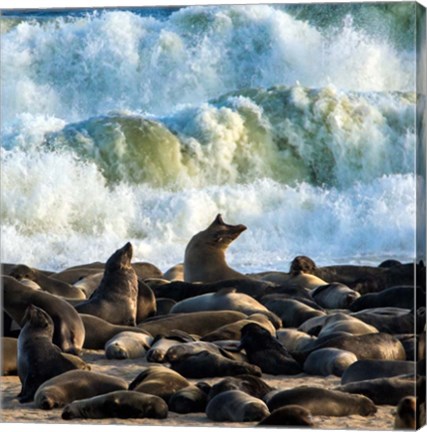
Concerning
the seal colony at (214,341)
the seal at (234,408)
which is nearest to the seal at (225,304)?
the seal colony at (214,341)

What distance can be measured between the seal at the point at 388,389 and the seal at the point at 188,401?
3.93 feet

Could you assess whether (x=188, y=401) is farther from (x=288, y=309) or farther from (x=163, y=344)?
(x=288, y=309)

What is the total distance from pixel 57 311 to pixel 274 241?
202cm

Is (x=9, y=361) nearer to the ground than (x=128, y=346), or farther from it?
nearer to the ground

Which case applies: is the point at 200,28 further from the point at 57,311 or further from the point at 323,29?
the point at 57,311

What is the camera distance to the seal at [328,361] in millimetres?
13070

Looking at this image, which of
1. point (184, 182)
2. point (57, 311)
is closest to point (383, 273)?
point (184, 182)

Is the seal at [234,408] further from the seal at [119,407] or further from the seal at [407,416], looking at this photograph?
the seal at [407,416]

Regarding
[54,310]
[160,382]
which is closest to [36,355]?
[54,310]

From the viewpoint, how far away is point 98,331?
47.9ft

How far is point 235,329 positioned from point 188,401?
152 cm

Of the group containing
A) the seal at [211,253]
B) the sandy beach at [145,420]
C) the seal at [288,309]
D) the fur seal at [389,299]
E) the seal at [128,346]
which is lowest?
the sandy beach at [145,420]

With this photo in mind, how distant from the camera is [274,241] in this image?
13.7 metres

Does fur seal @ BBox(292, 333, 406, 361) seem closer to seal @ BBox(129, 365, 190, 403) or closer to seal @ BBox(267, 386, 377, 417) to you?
seal @ BBox(267, 386, 377, 417)
